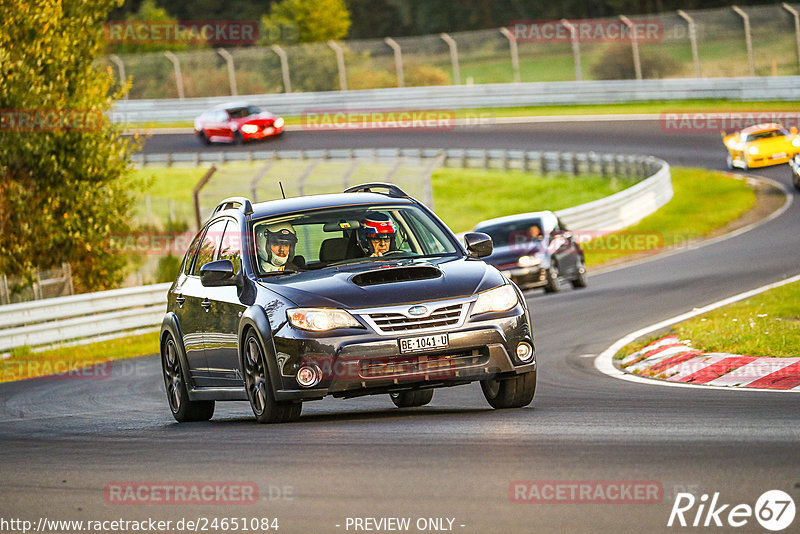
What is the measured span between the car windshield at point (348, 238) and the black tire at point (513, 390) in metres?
1.07

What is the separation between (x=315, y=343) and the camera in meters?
8.94

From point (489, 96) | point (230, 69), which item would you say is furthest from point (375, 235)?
point (230, 69)

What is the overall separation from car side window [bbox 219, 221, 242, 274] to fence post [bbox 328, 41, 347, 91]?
44817 millimetres

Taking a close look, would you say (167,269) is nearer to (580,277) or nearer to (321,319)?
(580,277)

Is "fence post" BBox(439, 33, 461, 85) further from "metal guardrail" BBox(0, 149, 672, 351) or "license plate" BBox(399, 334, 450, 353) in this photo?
"license plate" BBox(399, 334, 450, 353)

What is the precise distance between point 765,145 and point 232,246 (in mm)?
30825

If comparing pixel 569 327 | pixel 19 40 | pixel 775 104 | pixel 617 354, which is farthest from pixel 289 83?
pixel 617 354

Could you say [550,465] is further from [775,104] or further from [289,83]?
[289,83]

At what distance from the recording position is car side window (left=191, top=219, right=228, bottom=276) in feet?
35.8

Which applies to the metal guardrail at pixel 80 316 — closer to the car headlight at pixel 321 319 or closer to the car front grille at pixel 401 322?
the car headlight at pixel 321 319

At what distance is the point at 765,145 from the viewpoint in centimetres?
3875

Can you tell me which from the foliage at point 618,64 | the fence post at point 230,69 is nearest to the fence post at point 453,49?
the foliage at point 618,64

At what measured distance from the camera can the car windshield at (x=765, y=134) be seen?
38562 mm

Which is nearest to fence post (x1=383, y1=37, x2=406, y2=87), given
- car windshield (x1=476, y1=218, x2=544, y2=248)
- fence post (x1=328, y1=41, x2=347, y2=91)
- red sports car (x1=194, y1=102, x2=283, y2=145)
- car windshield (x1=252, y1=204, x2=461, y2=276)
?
fence post (x1=328, y1=41, x2=347, y2=91)
